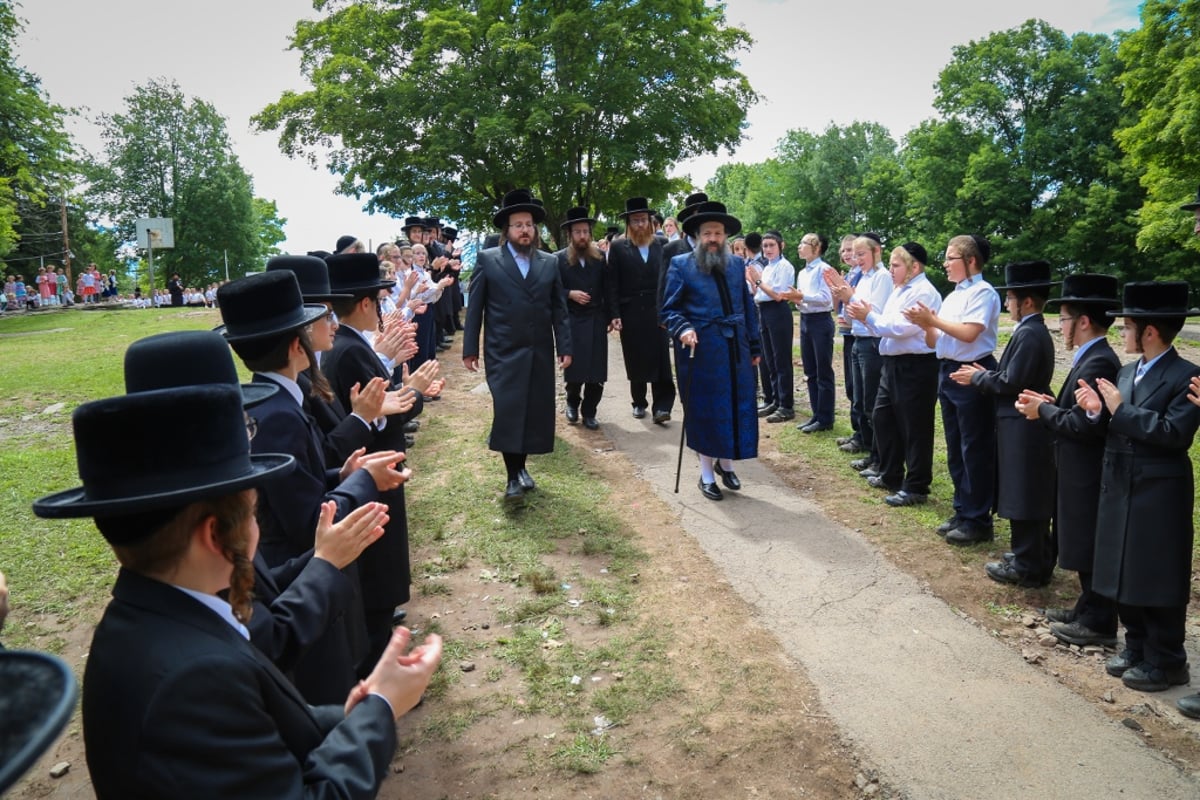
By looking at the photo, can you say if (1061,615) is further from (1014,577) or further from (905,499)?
(905,499)

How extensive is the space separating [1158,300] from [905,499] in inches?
122

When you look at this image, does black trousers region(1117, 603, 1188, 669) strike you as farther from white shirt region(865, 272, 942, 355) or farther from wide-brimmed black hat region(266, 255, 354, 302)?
wide-brimmed black hat region(266, 255, 354, 302)

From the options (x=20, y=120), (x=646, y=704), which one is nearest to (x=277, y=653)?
(x=646, y=704)

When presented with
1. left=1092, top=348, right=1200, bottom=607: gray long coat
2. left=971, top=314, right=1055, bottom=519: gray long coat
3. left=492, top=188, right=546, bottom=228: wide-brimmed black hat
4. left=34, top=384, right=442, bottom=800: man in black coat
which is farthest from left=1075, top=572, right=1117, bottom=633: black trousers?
left=492, top=188, right=546, bottom=228: wide-brimmed black hat

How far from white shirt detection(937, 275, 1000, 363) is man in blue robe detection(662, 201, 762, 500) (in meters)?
1.67

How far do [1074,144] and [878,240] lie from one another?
35.9 meters

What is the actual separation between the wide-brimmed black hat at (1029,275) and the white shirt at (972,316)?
41cm

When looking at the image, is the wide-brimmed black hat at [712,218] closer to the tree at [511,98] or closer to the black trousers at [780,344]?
the black trousers at [780,344]

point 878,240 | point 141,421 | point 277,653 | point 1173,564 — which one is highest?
point 878,240

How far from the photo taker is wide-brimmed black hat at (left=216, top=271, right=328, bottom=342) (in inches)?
118

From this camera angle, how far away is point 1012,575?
5.48 m

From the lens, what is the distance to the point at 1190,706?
155 inches

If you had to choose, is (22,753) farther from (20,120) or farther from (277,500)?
(20,120)

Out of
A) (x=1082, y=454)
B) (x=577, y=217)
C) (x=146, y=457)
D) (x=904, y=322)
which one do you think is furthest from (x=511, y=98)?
(x=146, y=457)
